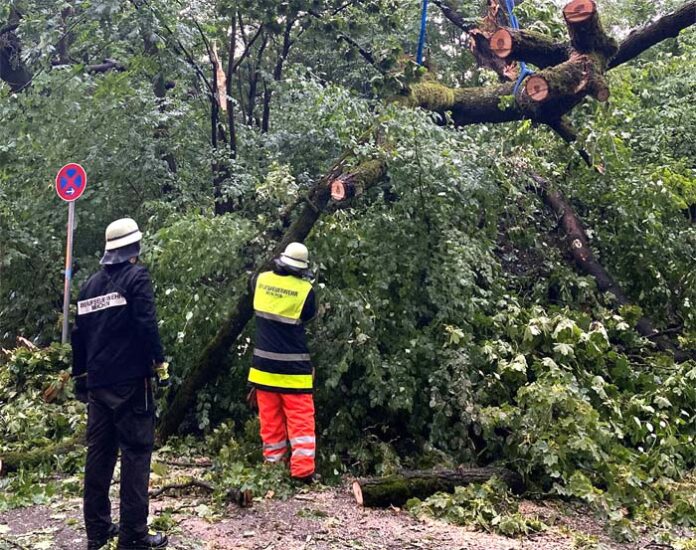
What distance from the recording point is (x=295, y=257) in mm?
4949

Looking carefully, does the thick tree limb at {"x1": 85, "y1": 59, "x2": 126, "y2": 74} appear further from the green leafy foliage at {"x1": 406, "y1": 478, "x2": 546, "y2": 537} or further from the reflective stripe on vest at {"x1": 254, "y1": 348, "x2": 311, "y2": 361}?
the green leafy foliage at {"x1": 406, "y1": 478, "x2": 546, "y2": 537}

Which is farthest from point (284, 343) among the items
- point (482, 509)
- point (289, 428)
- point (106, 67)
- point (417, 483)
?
point (106, 67)

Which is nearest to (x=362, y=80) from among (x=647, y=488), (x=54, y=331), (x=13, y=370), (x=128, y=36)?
(x=128, y=36)

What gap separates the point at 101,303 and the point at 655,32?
6163mm

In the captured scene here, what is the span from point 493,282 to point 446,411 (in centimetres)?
145

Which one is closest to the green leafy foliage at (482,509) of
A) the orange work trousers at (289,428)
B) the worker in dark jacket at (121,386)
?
the orange work trousers at (289,428)

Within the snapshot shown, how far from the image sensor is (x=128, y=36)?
296 inches

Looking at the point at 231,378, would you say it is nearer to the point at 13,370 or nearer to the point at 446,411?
the point at 446,411

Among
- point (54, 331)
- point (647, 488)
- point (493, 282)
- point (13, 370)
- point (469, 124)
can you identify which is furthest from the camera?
point (469, 124)

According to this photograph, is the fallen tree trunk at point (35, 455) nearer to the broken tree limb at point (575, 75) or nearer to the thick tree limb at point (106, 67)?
the broken tree limb at point (575, 75)

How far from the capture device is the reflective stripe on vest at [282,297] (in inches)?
193

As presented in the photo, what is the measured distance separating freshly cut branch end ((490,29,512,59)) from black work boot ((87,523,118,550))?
5.40 meters

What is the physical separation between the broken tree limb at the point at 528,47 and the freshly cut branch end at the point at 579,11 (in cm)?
48

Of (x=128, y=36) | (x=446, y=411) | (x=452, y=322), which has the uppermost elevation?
(x=128, y=36)
